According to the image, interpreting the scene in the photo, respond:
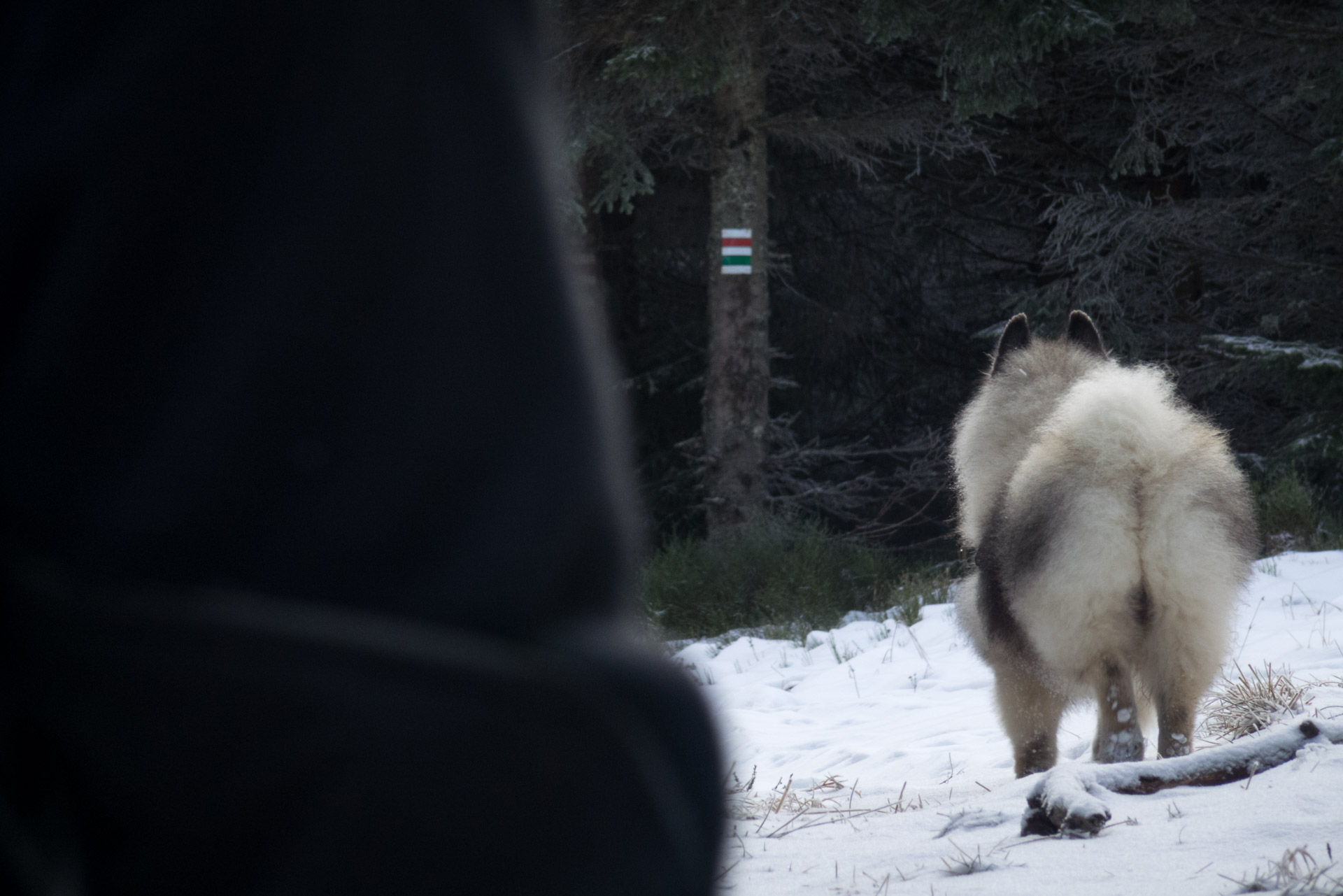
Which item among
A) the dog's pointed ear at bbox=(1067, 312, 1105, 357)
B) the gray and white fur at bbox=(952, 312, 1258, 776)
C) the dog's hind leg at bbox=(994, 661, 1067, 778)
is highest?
the dog's pointed ear at bbox=(1067, 312, 1105, 357)

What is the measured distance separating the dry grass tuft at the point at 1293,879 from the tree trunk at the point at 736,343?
8.17 metres

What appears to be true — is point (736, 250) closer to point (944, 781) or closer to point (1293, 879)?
point (944, 781)

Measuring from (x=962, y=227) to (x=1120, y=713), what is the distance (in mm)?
12449

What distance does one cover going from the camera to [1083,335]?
4836 mm

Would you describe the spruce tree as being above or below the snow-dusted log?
above

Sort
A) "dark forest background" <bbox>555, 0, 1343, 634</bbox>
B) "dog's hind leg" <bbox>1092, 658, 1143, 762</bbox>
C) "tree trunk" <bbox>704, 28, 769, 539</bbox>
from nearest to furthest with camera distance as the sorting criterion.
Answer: "dog's hind leg" <bbox>1092, 658, 1143, 762</bbox>
"dark forest background" <bbox>555, 0, 1343, 634</bbox>
"tree trunk" <bbox>704, 28, 769, 539</bbox>

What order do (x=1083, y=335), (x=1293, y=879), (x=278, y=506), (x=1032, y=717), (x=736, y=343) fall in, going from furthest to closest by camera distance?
1. (x=736, y=343)
2. (x=1083, y=335)
3. (x=1032, y=717)
4. (x=1293, y=879)
5. (x=278, y=506)

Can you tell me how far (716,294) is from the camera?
10.7m

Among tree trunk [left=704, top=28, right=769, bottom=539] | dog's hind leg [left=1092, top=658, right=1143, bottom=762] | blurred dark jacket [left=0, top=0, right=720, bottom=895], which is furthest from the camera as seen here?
tree trunk [left=704, top=28, right=769, bottom=539]

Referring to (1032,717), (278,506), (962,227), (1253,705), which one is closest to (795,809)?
(1032,717)

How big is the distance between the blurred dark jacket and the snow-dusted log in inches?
98.6

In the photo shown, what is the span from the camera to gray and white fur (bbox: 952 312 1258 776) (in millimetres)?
3369

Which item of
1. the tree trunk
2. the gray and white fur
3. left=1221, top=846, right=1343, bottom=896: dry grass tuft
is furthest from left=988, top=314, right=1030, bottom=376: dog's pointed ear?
the tree trunk

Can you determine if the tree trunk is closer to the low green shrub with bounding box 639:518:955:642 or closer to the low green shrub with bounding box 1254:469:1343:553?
the low green shrub with bounding box 639:518:955:642
